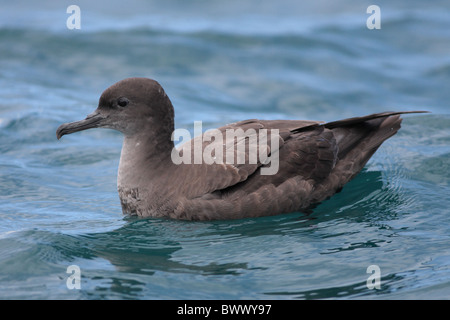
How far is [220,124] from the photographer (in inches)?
408

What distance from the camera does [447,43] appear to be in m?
13.2

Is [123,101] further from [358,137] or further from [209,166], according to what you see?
[358,137]

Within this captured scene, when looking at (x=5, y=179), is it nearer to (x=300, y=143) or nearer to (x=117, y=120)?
(x=117, y=120)
